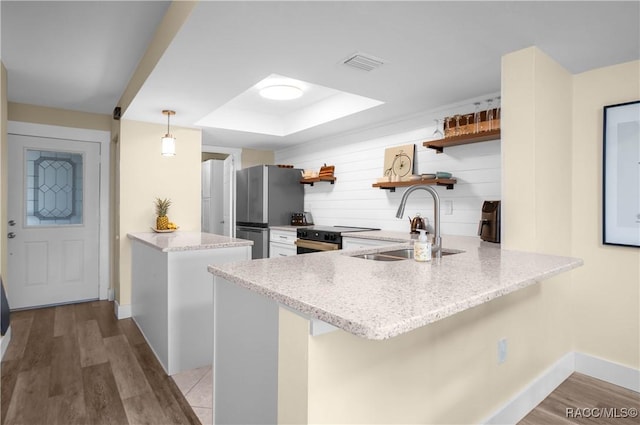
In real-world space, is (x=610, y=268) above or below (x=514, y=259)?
below

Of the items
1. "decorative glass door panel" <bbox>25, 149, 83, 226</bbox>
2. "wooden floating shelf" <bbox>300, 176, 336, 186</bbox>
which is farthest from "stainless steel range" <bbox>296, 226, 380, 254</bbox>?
"decorative glass door panel" <bbox>25, 149, 83, 226</bbox>

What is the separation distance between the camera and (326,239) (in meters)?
3.70

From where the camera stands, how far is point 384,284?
3.81 feet

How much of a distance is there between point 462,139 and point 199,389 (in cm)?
274

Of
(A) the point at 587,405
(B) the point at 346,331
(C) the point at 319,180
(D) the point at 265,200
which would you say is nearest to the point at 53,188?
(D) the point at 265,200

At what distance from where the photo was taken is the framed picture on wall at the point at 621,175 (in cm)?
226

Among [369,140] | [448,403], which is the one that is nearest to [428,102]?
[369,140]

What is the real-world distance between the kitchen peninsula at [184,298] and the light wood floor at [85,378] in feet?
0.60

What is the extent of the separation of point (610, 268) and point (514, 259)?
1.26 meters

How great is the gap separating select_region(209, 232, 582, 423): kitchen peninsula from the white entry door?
3.67 meters

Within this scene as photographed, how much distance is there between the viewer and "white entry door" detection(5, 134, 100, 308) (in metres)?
3.95

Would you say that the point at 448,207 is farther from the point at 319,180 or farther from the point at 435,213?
the point at 319,180

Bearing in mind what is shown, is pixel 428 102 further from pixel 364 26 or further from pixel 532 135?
pixel 364 26

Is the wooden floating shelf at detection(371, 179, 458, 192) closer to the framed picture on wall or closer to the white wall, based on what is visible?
the white wall
